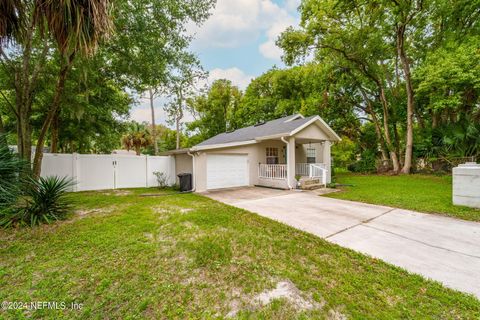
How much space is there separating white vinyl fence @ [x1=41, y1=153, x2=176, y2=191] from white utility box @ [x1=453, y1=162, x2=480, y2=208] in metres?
12.4

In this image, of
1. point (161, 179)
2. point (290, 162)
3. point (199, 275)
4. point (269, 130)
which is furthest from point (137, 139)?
point (199, 275)

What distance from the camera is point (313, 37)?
44.7 feet

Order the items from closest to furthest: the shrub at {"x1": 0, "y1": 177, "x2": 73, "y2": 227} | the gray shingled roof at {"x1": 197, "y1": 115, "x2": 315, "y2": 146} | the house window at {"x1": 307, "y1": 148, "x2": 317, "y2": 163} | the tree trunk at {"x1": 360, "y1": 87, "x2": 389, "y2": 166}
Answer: the shrub at {"x1": 0, "y1": 177, "x2": 73, "y2": 227}, the gray shingled roof at {"x1": 197, "y1": 115, "x2": 315, "y2": 146}, the house window at {"x1": 307, "y1": 148, "x2": 317, "y2": 163}, the tree trunk at {"x1": 360, "y1": 87, "x2": 389, "y2": 166}

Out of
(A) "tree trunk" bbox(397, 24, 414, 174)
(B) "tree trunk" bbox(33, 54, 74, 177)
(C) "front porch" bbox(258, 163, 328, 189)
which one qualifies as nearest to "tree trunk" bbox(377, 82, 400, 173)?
(A) "tree trunk" bbox(397, 24, 414, 174)

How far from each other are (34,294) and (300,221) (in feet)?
16.0

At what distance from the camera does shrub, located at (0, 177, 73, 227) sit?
4.92m

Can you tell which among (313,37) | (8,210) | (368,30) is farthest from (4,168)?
(368,30)

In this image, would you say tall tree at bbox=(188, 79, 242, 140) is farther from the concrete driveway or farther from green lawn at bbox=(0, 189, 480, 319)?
green lawn at bbox=(0, 189, 480, 319)

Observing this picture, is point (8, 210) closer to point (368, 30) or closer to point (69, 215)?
point (69, 215)

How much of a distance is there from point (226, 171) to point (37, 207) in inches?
276

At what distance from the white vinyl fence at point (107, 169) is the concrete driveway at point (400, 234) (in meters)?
7.27

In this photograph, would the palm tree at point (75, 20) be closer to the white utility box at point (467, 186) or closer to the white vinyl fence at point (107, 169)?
the white vinyl fence at point (107, 169)

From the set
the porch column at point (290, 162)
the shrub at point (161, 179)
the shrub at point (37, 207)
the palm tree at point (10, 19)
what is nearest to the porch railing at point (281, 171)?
the porch column at point (290, 162)

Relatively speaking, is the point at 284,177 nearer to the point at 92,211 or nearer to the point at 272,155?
the point at 272,155
